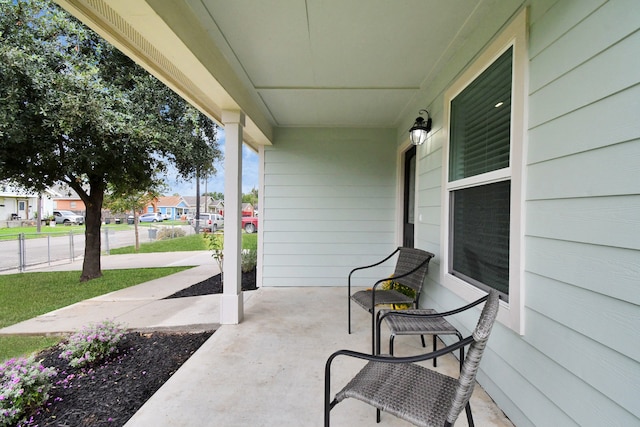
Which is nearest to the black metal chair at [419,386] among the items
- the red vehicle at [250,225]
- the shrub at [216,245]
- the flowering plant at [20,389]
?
the flowering plant at [20,389]

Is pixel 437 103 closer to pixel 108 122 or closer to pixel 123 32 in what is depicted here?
pixel 123 32

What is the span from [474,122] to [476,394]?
188 cm

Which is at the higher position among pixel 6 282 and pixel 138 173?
pixel 138 173

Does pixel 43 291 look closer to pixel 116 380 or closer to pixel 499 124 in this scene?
pixel 116 380

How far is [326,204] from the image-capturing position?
14.8ft

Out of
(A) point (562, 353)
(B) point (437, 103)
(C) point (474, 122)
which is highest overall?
(B) point (437, 103)

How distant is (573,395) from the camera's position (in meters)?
1.16

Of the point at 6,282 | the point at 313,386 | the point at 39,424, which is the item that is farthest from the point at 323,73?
the point at 6,282

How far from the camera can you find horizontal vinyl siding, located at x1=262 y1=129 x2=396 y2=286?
447cm

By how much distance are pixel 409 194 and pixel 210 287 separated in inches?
141

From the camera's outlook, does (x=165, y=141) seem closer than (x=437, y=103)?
No

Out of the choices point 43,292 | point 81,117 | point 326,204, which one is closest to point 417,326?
point 326,204

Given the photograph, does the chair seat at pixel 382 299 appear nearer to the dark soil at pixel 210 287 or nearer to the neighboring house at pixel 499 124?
the neighboring house at pixel 499 124

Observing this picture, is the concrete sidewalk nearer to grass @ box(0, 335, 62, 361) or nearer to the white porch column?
grass @ box(0, 335, 62, 361)
